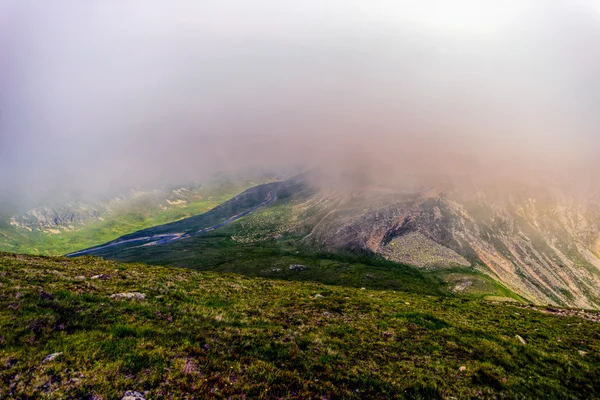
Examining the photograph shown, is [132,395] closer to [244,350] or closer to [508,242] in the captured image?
[244,350]

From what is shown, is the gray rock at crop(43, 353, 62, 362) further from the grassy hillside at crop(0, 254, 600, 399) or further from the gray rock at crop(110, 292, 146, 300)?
the gray rock at crop(110, 292, 146, 300)

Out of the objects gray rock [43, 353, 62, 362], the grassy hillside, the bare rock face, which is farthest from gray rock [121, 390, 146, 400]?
the bare rock face

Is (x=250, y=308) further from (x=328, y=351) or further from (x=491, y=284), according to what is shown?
(x=491, y=284)

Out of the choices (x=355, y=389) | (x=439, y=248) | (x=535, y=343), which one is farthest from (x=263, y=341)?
(x=439, y=248)

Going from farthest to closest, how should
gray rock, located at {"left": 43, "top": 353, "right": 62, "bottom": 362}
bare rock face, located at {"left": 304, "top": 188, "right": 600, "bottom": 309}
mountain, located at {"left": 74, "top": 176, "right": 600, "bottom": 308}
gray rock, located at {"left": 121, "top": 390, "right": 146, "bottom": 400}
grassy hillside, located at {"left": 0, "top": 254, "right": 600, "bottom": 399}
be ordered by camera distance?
bare rock face, located at {"left": 304, "top": 188, "right": 600, "bottom": 309} → mountain, located at {"left": 74, "top": 176, "right": 600, "bottom": 308} → gray rock, located at {"left": 43, "top": 353, "right": 62, "bottom": 362} → grassy hillside, located at {"left": 0, "top": 254, "right": 600, "bottom": 399} → gray rock, located at {"left": 121, "top": 390, "right": 146, "bottom": 400}

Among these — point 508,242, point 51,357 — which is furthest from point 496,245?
point 51,357
